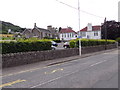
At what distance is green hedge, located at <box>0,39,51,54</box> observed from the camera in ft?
41.7

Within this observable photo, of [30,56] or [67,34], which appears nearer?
[30,56]

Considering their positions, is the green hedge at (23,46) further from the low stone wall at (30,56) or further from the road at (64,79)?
the road at (64,79)

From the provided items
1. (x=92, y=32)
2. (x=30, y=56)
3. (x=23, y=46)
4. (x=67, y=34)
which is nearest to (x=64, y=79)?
(x=30, y=56)

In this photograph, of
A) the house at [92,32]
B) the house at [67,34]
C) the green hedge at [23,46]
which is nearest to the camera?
the green hedge at [23,46]

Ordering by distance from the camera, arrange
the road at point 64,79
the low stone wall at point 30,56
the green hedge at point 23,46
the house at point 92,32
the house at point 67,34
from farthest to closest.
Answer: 1. the house at point 67,34
2. the house at point 92,32
3. the green hedge at point 23,46
4. the low stone wall at point 30,56
5. the road at point 64,79

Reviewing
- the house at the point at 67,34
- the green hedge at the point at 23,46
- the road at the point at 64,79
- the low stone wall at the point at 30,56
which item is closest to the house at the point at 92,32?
the house at the point at 67,34

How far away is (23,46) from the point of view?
567 inches

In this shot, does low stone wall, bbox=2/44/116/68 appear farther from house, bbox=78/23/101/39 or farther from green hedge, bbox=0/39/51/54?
house, bbox=78/23/101/39

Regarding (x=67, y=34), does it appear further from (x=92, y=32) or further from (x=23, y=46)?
(x=23, y=46)

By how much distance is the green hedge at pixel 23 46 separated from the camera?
41.7 ft

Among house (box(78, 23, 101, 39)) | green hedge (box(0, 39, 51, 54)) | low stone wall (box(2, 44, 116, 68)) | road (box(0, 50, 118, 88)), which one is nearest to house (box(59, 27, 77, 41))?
house (box(78, 23, 101, 39))

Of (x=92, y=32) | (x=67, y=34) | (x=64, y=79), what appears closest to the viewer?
(x=64, y=79)

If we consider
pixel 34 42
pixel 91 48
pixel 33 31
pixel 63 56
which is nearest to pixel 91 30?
pixel 33 31

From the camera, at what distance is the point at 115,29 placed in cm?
5622
